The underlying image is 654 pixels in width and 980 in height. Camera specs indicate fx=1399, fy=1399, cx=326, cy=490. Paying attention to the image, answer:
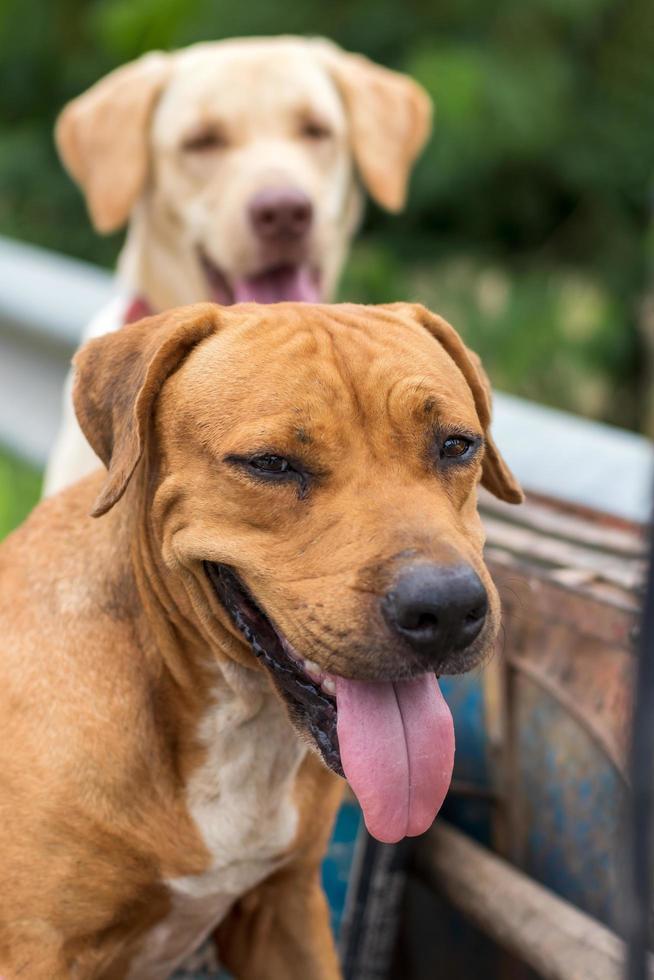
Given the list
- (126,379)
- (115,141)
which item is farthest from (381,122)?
(126,379)

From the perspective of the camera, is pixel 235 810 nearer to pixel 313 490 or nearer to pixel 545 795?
pixel 313 490

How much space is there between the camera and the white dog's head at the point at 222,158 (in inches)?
184

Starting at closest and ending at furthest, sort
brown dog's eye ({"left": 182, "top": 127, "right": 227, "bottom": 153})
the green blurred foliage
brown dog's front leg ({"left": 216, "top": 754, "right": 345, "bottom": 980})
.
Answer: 1. brown dog's front leg ({"left": 216, "top": 754, "right": 345, "bottom": 980})
2. brown dog's eye ({"left": 182, "top": 127, "right": 227, "bottom": 153})
3. the green blurred foliage

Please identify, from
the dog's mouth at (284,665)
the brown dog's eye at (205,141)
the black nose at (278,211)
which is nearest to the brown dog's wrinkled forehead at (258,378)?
the dog's mouth at (284,665)

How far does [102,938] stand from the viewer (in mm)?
2785

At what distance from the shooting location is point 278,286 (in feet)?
15.6

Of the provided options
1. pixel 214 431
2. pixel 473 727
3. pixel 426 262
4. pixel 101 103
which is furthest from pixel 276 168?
pixel 426 262

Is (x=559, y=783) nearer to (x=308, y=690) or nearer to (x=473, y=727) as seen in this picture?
(x=473, y=727)

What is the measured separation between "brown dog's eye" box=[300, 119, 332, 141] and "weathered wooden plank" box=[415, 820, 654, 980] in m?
2.44

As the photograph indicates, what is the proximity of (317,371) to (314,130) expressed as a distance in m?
2.54

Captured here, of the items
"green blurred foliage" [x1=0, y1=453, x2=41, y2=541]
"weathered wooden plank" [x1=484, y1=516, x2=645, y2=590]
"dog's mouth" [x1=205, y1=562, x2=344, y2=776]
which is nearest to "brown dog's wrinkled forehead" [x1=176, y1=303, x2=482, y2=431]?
"dog's mouth" [x1=205, y1=562, x2=344, y2=776]

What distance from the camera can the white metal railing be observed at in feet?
12.9

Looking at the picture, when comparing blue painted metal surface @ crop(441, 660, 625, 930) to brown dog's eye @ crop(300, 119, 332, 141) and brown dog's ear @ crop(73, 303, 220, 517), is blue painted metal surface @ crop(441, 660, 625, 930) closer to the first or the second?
brown dog's ear @ crop(73, 303, 220, 517)

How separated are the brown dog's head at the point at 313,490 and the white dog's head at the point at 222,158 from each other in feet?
6.46
